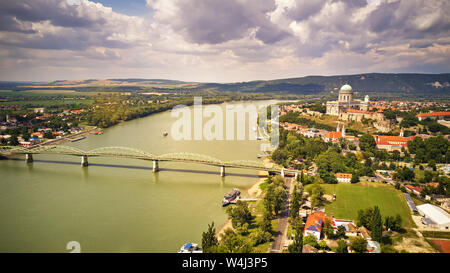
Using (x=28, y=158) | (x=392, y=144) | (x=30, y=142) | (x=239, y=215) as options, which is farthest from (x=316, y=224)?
(x=30, y=142)

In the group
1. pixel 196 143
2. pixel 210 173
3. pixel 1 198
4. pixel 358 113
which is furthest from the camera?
pixel 358 113

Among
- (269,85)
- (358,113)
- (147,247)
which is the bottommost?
(147,247)

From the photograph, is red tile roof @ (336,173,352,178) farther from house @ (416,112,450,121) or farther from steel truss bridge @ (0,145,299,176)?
house @ (416,112,450,121)

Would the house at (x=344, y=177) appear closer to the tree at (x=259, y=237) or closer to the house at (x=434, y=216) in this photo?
the house at (x=434, y=216)

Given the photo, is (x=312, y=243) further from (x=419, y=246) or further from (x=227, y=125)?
(x=227, y=125)

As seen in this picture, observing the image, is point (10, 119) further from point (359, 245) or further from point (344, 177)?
point (359, 245)

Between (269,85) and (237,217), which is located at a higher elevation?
(269,85)

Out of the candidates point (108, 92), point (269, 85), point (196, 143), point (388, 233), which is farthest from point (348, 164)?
point (269, 85)
